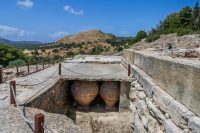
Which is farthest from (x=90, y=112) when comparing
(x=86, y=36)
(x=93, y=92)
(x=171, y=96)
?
(x=86, y=36)

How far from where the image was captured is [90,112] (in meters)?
9.90

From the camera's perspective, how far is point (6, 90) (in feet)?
24.9

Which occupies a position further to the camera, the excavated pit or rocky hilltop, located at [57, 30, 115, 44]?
rocky hilltop, located at [57, 30, 115, 44]

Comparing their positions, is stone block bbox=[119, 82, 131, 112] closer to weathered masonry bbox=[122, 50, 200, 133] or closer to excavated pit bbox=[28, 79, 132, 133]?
excavated pit bbox=[28, 79, 132, 133]

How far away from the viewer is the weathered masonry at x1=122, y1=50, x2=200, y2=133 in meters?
3.82

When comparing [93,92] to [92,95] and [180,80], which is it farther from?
[180,80]

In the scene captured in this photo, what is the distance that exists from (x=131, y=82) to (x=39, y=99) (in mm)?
3704

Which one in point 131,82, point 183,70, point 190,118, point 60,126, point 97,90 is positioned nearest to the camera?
point 190,118

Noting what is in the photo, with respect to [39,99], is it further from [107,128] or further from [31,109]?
[107,128]

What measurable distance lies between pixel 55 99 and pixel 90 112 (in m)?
1.95

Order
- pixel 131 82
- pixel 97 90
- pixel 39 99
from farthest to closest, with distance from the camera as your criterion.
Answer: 1. pixel 97 90
2. pixel 131 82
3. pixel 39 99

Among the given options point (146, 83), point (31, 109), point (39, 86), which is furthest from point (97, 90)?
point (31, 109)

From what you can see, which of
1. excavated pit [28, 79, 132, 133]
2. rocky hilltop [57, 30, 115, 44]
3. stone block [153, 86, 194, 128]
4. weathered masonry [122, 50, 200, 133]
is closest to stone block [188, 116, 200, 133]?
weathered masonry [122, 50, 200, 133]

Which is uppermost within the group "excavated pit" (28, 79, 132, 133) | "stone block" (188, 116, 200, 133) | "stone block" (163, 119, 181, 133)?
"stone block" (188, 116, 200, 133)
